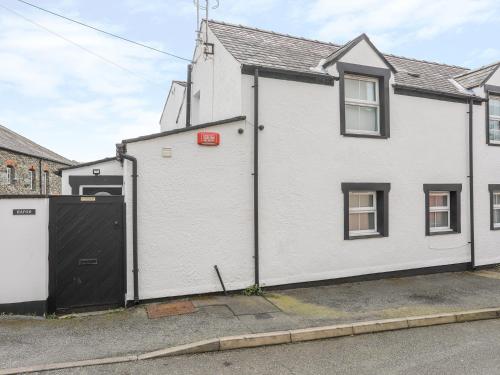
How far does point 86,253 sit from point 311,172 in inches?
206

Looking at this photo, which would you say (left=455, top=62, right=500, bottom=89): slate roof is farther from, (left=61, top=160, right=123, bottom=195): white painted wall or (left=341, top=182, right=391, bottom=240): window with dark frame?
(left=61, top=160, right=123, bottom=195): white painted wall

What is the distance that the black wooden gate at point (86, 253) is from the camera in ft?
22.0

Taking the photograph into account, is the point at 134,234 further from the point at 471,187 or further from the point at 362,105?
the point at 471,187

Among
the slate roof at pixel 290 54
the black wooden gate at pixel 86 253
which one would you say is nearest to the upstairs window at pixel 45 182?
the slate roof at pixel 290 54

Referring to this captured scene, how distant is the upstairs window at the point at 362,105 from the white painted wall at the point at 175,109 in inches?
250

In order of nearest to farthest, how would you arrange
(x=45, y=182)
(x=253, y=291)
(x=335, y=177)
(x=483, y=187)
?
(x=253, y=291), (x=335, y=177), (x=483, y=187), (x=45, y=182)

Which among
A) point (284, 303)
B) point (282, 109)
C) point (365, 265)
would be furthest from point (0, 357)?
point (365, 265)

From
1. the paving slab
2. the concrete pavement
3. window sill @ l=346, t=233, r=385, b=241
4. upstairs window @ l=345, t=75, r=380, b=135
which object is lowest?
the concrete pavement

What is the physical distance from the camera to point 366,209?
31.4 feet

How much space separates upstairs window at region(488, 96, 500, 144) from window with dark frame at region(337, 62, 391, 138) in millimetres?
4301

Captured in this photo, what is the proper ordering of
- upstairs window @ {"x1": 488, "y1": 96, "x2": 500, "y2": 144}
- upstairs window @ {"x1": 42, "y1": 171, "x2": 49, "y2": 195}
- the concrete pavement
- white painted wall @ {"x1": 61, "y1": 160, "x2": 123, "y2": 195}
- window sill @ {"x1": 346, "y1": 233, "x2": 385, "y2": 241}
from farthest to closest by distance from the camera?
upstairs window @ {"x1": 42, "y1": 171, "x2": 49, "y2": 195}, upstairs window @ {"x1": 488, "y1": 96, "x2": 500, "y2": 144}, white painted wall @ {"x1": 61, "y1": 160, "x2": 123, "y2": 195}, window sill @ {"x1": 346, "y1": 233, "x2": 385, "y2": 241}, the concrete pavement

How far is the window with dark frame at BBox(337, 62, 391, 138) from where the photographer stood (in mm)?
9375

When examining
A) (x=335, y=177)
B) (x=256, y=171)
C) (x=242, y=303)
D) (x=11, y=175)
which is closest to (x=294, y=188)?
(x=256, y=171)

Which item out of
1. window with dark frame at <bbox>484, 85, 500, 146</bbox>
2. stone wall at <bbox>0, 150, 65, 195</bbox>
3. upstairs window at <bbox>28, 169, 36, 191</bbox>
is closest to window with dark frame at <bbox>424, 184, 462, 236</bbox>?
window with dark frame at <bbox>484, 85, 500, 146</bbox>
